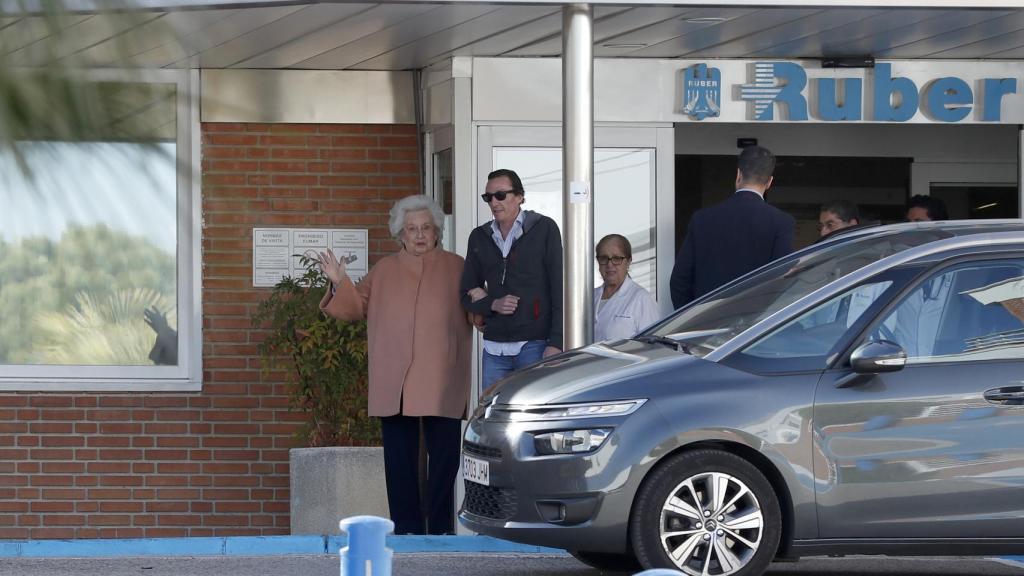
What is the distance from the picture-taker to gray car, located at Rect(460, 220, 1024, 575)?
18.3ft

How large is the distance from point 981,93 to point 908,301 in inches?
179

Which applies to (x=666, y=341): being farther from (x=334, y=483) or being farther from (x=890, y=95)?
(x=890, y=95)

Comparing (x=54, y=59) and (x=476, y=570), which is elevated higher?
(x=54, y=59)

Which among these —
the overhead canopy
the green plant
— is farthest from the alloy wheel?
the green plant

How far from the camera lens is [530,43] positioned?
9.24 metres

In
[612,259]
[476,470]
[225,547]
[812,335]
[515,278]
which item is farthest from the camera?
[612,259]

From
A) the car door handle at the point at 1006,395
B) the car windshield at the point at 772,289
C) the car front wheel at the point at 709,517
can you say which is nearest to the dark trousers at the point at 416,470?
the car windshield at the point at 772,289

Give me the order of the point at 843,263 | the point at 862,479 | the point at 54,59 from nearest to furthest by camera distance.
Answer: the point at 54,59 < the point at 862,479 < the point at 843,263

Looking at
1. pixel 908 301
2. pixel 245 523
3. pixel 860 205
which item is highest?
pixel 860 205

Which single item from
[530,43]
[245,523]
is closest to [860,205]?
[530,43]

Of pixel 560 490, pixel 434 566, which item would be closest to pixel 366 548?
pixel 560 490

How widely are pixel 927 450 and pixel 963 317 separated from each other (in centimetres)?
56

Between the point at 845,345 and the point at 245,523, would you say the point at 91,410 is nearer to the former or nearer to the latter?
the point at 245,523

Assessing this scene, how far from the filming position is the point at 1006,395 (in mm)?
5562
